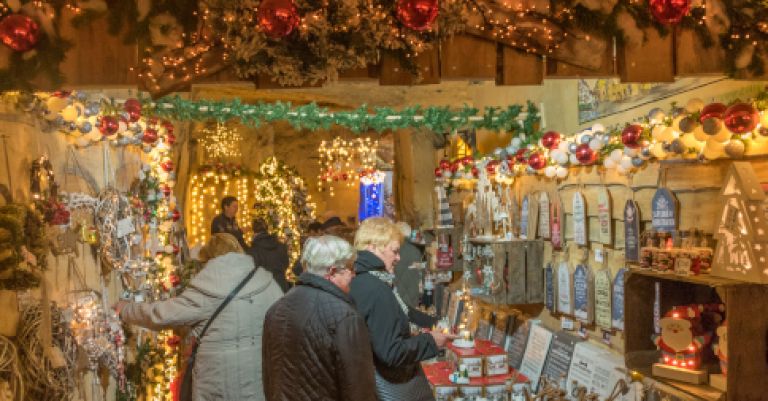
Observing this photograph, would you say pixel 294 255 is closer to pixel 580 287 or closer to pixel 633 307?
pixel 580 287

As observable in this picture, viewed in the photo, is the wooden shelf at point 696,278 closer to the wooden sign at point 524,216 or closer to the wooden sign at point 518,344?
the wooden sign at point 518,344

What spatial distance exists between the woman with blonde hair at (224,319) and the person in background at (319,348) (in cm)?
101

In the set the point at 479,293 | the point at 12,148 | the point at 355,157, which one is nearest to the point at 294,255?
the point at 355,157

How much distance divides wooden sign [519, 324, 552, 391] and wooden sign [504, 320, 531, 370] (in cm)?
7

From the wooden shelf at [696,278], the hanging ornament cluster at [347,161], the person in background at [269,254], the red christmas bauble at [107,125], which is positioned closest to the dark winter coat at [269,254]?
the person in background at [269,254]

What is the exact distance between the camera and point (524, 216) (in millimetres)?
6078

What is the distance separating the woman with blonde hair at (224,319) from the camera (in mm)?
3691

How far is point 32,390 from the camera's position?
9.57ft

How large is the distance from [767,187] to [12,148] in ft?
10.6

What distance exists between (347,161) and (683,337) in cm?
1168

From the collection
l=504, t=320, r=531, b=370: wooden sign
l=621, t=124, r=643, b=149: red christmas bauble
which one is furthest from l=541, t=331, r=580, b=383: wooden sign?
l=621, t=124, r=643, b=149: red christmas bauble

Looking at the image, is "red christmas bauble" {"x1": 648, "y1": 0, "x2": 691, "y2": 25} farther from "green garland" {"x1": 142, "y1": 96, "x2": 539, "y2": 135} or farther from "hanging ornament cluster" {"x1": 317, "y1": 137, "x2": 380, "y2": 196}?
"hanging ornament cluster" {"x1": 317, "y1": 137, "x2": 380, "y2": 196}

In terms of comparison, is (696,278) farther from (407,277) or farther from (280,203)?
(280,203)

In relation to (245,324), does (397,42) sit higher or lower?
higher
